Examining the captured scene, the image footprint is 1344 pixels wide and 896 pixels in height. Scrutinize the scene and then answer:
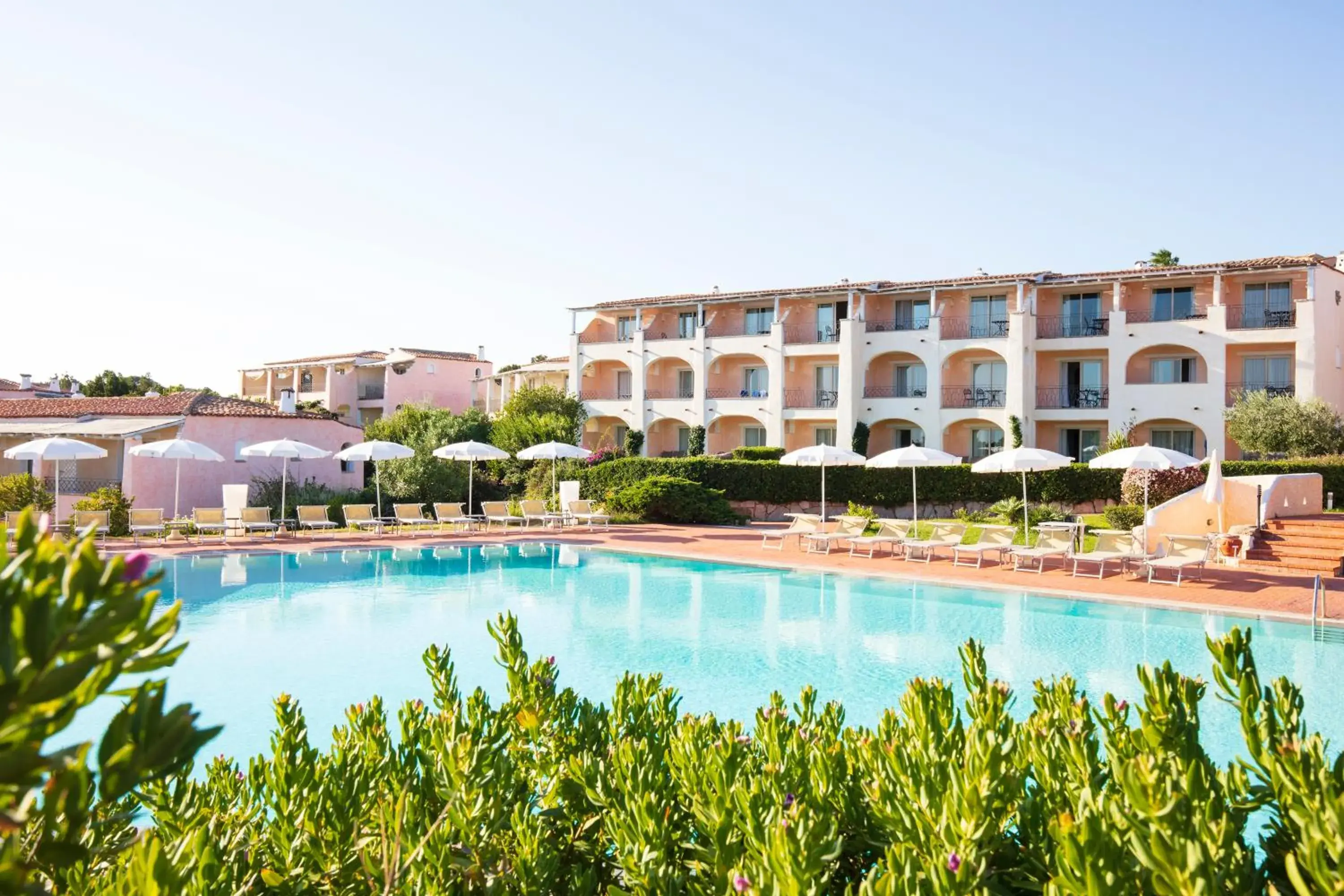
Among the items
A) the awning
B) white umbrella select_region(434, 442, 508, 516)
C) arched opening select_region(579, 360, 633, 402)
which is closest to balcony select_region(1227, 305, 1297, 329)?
arched opening select_region(579, 360, 633, 402)

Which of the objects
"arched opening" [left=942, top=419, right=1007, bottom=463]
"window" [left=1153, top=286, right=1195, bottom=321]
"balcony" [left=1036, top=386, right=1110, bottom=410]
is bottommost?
"arched opening" [left=942, top=419, right=1007, bottom=463]

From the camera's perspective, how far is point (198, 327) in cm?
3434

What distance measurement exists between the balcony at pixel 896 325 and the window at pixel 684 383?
8.83 meters

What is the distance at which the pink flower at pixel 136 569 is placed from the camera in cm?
153

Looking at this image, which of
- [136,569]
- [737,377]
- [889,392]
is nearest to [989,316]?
[889,392]

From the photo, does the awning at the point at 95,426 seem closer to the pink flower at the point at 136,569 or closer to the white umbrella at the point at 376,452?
the white umbrella at the point at 376,452

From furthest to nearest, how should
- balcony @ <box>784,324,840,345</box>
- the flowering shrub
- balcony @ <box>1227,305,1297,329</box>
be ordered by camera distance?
balcony @ <box>784,324,840,345</box>
balcony @ <box>1227,305,1297,329</box>
the flowering shrub

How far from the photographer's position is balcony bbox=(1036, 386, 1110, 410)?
36781 millimetres

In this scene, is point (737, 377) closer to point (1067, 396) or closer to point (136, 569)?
point (1067, 396)

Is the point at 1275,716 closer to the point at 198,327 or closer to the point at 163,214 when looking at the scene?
the point at 163,214

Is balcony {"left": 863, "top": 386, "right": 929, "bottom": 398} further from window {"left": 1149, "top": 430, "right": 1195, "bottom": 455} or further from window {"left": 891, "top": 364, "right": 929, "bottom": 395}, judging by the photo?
window {"left": 1149, "top": 430, "right": 1195, "bottom": 455}

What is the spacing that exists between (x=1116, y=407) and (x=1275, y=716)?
116 feet

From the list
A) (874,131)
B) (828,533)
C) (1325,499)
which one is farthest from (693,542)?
(1325,499)

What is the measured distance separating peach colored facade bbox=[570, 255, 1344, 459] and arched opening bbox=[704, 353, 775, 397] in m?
0.09
